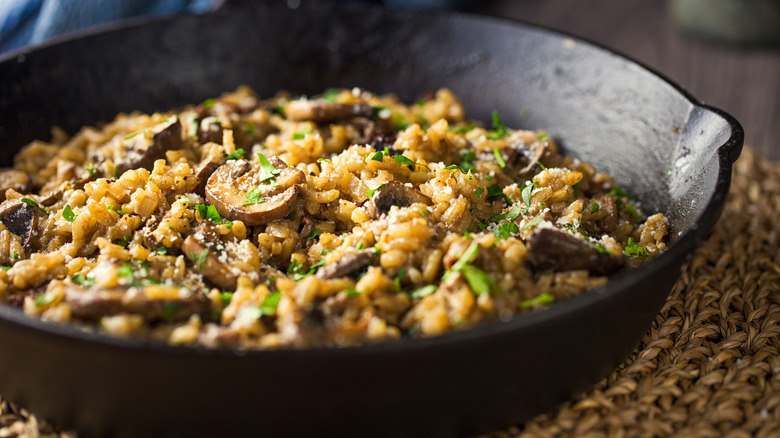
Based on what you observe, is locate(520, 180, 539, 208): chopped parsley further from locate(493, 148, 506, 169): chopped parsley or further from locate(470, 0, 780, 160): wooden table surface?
locate(470, 0, 780, 160): wooden table surface

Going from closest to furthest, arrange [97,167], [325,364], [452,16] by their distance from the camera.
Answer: [325,364], [97,167], [452,16]

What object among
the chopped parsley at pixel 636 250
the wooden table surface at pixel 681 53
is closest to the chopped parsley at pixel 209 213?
the chopped parsley at pixel 636 250

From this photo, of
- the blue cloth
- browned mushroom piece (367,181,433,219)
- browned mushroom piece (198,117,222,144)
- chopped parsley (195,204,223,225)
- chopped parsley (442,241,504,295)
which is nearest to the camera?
chopped parsley (442,241,504,295)

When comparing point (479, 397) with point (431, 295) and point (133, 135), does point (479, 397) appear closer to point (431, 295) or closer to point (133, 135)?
point (431, 295)

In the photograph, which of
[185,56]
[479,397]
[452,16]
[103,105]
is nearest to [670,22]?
[452,16]

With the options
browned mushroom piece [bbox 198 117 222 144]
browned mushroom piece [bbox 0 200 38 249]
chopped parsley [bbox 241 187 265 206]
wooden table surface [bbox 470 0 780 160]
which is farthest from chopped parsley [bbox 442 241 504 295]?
wooden table surface [bbox 470 0 780 160]

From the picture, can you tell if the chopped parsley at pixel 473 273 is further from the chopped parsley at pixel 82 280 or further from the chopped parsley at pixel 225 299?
the chopped parsley at pixel 82 280

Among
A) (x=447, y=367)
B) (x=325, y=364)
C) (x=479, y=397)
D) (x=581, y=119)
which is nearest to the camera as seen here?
(x=325, y=364)
